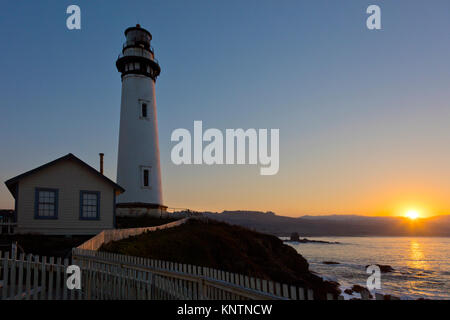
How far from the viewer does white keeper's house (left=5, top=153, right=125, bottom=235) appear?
19.4 m

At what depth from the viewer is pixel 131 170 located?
31.4m

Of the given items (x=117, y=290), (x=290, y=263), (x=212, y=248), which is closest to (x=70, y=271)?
(x=117, y=290)

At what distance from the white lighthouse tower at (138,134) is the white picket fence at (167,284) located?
2273 centimetres

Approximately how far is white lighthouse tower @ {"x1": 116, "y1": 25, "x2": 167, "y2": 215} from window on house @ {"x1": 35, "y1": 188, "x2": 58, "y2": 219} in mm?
10740

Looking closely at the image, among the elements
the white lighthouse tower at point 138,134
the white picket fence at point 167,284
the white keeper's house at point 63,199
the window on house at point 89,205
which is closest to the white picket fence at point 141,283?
the white picket fence at point 167,284

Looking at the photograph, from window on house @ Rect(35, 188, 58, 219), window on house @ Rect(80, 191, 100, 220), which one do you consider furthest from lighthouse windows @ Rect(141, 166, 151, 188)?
window on house @ Rect(35, 188, 58, 219)

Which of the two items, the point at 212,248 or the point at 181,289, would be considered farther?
the point at 212,248

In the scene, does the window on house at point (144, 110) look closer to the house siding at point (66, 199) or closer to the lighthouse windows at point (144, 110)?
the lighthouse windows at point (144, 110)

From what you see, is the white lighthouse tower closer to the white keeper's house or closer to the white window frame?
the white window frame

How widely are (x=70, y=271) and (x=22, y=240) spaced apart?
37.9ft

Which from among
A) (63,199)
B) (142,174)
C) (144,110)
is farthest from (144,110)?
(63,199)

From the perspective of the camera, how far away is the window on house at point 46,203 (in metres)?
19.7

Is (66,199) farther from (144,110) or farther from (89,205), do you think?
(144,110)
